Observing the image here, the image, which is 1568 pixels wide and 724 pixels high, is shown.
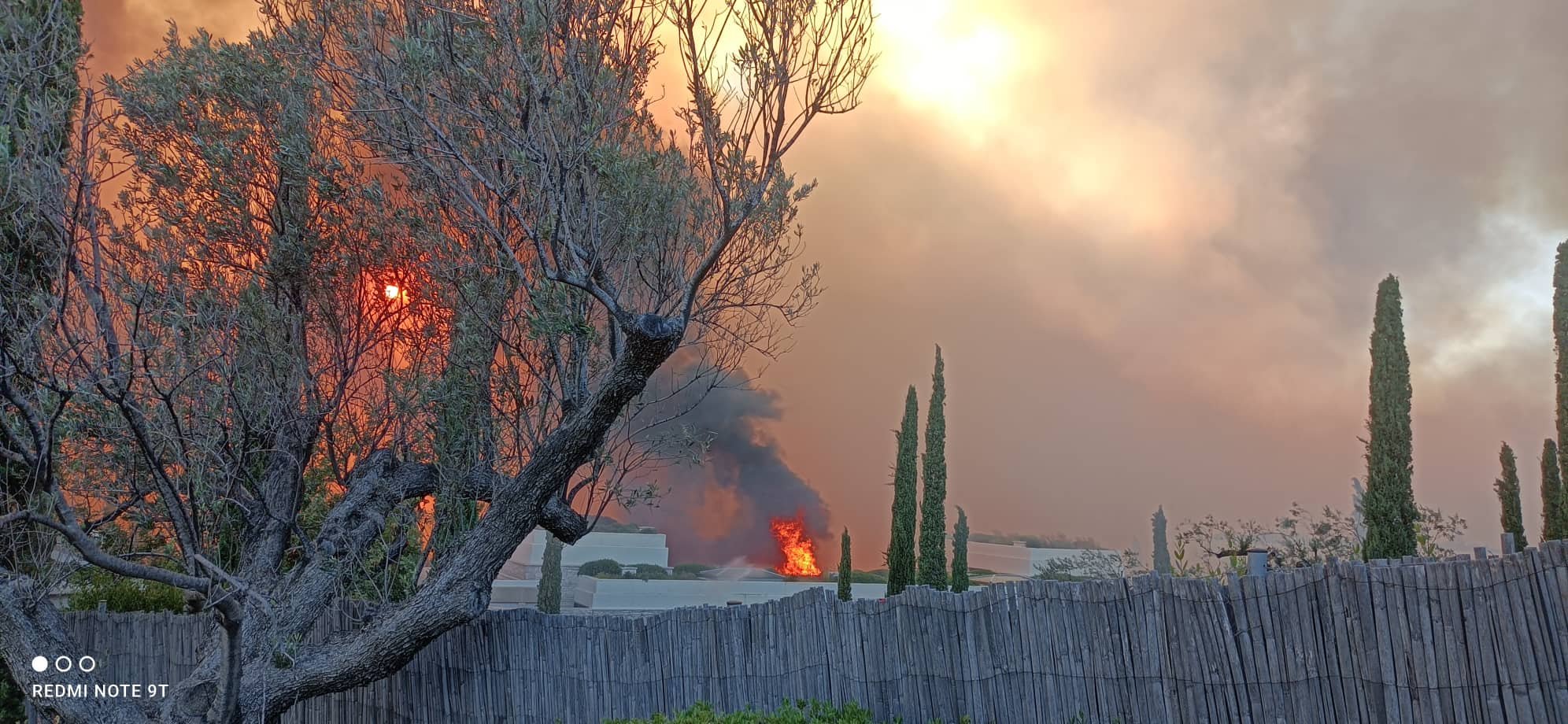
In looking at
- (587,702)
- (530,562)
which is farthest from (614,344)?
(530,562)

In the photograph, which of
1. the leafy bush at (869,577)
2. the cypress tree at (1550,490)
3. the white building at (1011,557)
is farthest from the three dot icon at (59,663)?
the white building at (1011,557)

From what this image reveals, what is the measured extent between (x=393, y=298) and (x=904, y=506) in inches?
Result: 607

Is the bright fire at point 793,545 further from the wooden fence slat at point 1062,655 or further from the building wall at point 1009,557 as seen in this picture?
the wooden fence slat at point 1062,655

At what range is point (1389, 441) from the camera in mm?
13453

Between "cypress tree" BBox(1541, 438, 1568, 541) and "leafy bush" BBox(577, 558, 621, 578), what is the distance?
22.3 metres

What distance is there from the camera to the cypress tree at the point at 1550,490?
52.6ft

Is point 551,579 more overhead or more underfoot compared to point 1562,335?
more underfoot

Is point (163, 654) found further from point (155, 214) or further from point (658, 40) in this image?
point (658, 40)

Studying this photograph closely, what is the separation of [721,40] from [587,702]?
5927 mm

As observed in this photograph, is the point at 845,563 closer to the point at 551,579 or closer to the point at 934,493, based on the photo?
the point at 934,493

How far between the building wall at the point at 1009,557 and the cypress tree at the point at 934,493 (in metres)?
7.31

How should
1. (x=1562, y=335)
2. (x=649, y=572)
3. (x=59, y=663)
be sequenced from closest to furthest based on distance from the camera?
(x=59, y=663) → (x=1562, y=335) → (x=649, y=572)

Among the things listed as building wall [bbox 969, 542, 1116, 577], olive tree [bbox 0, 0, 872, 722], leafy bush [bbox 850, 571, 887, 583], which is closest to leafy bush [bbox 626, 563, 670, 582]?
leafy bush [bbox 850, 571, 887, 583]

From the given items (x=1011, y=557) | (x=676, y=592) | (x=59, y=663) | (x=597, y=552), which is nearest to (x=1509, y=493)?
(x=1011, y=557)
